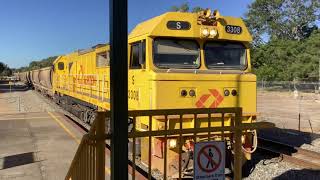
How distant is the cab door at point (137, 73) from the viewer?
894cm

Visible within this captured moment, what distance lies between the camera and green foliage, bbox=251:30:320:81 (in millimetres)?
53059

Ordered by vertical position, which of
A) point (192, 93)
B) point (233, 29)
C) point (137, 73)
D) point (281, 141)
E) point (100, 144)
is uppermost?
point (233, 29)

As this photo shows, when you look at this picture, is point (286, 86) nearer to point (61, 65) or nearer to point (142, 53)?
point (61, 65)

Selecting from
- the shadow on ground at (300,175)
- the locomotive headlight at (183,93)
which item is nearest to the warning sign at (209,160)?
the locomotive headlight at (183,93)

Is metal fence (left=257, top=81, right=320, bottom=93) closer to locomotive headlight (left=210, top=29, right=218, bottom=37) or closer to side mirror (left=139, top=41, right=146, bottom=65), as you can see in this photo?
locomotive headlight (left=210, top=29, right=218, bottom=37)

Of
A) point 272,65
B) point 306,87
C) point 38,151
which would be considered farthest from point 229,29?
point 272,65

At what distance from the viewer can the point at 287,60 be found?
5756 cm

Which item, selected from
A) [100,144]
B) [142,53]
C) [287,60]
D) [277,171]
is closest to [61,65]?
[142,53]

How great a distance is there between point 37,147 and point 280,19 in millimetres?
66728

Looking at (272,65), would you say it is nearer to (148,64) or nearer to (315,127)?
(315,127)

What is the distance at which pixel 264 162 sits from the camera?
10711 millimetres

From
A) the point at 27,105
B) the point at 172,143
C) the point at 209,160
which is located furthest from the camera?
the point at 27,105

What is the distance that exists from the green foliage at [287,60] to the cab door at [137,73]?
4626 cm

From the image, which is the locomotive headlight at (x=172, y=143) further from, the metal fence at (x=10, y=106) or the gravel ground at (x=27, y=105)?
the metal fence at (x=10, y=106)
